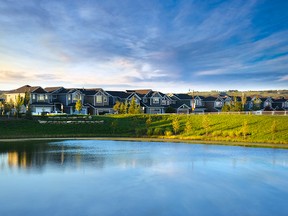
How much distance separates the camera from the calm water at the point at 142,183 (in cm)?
1459

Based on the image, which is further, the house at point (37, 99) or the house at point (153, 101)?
the house at point (153, 101)

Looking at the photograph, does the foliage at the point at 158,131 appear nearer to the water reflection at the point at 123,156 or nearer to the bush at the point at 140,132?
the bush at the point at 140,132

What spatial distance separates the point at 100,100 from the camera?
240 ft

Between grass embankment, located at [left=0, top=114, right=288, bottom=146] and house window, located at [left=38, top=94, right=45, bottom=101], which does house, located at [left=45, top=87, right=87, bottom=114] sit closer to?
house window, located at [left=38, top=94, right=45, bottom=101]

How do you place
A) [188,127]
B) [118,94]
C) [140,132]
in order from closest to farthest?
[188,127]
[140,132]
[118,94]

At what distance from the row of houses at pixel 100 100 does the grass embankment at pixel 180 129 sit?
52.5ft

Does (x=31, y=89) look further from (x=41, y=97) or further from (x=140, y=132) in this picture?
(x=140, y=132)

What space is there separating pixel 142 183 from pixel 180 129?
30513mm

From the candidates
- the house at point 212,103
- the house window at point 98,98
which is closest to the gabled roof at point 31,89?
the house window at point 98,98

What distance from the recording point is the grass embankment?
41781 mm

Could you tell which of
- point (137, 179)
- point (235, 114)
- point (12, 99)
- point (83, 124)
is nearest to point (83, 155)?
point (137, 179)

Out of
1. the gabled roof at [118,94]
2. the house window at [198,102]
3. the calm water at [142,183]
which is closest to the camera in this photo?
the calm water at [142,183]

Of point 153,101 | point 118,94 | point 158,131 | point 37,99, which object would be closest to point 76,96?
point 37,99

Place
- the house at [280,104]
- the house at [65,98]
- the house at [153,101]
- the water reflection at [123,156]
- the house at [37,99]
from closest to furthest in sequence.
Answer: the water reflection at [123,156], the house at [37,99], the house at [65,98], the house at [153,101], the house at [280,104]
